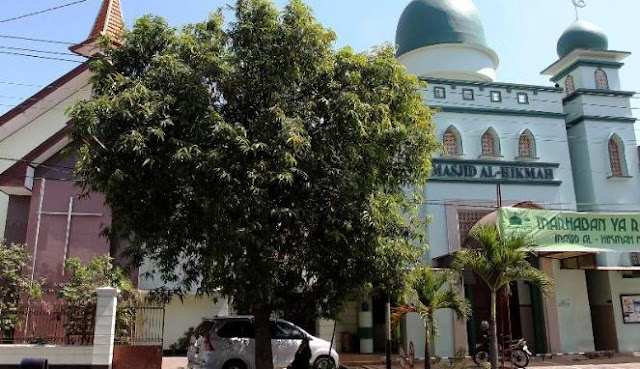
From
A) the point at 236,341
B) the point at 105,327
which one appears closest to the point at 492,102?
the point at 236,341

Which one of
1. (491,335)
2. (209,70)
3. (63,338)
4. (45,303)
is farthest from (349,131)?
(45,303)

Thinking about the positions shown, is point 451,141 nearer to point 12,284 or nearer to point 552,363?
point 552,363

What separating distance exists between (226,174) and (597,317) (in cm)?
1751

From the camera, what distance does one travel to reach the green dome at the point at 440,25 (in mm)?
22719

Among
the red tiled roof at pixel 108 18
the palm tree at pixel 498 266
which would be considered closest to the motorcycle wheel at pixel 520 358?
the palm tree at pixel 498 266

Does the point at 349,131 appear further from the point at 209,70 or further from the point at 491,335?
the point at 491,335

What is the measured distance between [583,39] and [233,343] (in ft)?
58.8

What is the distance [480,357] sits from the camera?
1625cm

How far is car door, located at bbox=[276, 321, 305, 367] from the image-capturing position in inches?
549

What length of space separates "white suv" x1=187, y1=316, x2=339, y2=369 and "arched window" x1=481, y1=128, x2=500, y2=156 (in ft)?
32.8

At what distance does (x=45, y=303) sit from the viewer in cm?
1512

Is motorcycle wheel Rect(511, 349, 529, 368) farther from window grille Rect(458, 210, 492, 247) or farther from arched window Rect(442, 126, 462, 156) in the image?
arched window Rect(442, 126, 462, 156)

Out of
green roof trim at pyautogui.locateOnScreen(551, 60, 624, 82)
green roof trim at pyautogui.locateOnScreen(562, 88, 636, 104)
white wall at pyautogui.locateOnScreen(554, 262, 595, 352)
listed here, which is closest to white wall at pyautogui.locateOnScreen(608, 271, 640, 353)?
white wall at pyautogui.locateOnScreen(554, 262, 595, 352)

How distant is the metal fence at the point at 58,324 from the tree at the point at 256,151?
174 inches
